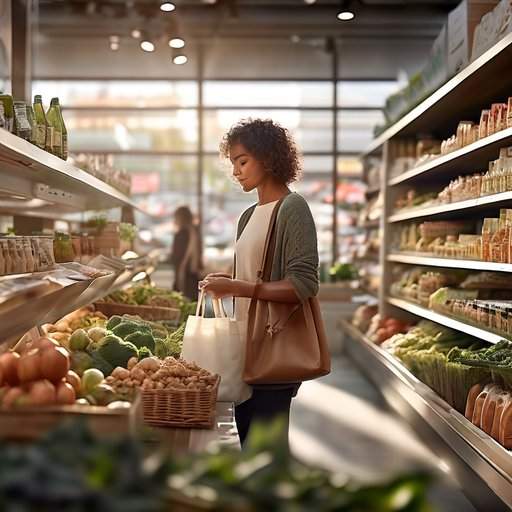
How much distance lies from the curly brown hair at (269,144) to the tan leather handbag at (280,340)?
152 millimetres

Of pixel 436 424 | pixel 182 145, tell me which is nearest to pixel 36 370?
pixel 436 424

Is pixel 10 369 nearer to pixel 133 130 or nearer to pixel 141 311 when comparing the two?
pixel 141 311

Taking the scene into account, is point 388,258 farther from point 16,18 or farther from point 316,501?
point 316,501

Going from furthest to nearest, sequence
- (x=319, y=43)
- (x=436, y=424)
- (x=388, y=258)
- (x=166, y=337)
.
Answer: (x=319, y=43) < (x=388, y=258) < (x=436, y=424) < (x=166, y=337)

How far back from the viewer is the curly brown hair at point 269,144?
320cm

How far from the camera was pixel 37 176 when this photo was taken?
13.7 feet

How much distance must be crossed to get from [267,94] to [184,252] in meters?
3.08

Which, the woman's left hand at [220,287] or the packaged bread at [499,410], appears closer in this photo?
the woman's left hand at [220,287]

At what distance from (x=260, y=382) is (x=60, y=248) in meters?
1.96

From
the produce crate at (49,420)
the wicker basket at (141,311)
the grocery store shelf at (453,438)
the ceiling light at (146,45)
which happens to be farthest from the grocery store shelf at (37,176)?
the ceiling light at (146,45)

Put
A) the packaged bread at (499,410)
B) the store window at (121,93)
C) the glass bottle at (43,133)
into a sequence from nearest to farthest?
the glass bottle at (43,133) → the packaged bread at (499,410) → the store window at (121,93)

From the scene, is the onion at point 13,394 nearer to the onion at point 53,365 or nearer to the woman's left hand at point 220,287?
the onion at point 53,365

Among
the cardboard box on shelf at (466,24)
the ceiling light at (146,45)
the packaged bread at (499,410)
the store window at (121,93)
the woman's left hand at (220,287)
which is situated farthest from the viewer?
the store window at (121,93)

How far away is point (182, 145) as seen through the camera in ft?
41.3
